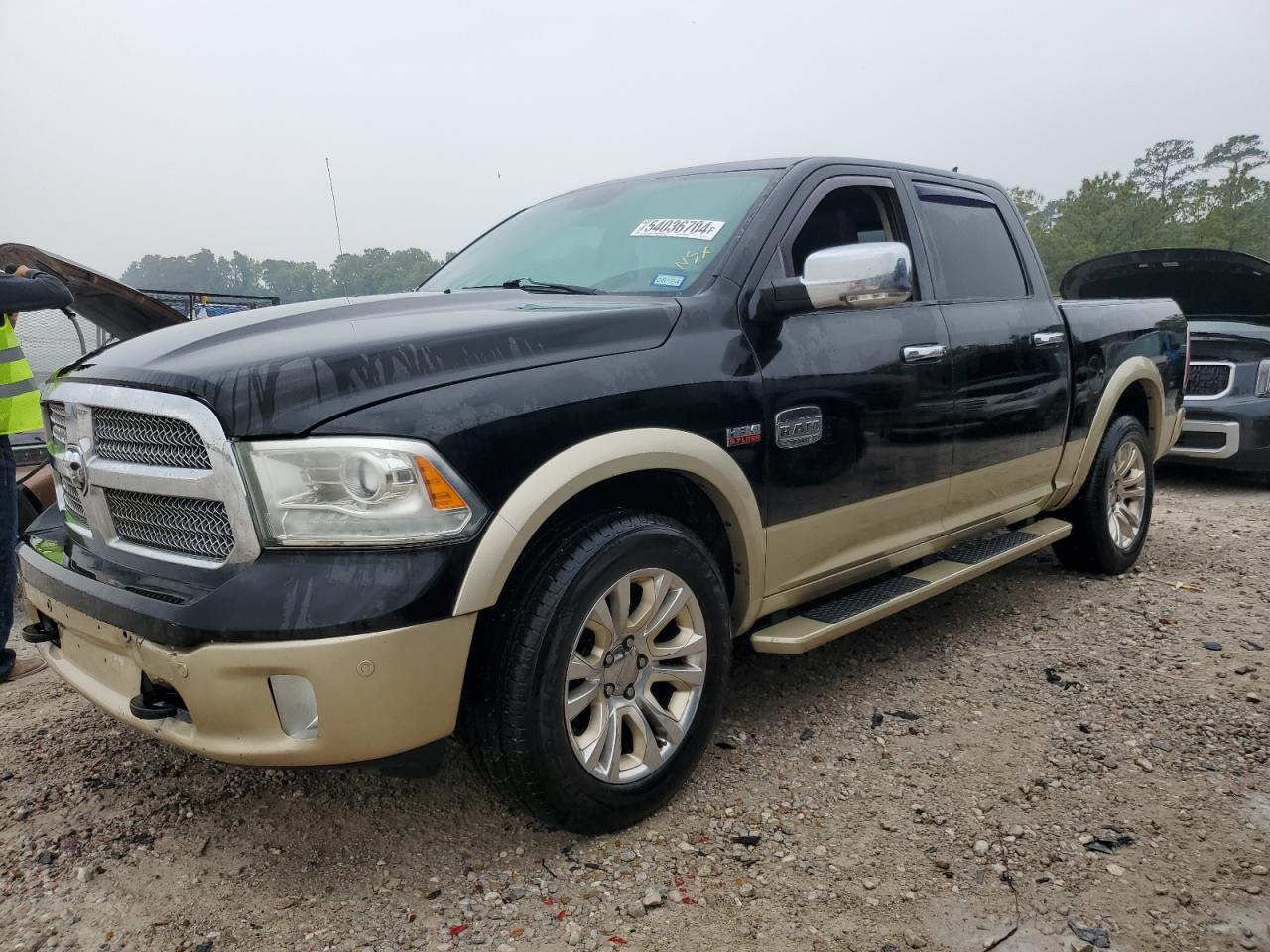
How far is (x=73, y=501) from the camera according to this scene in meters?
2.46

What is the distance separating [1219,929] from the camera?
2051mm

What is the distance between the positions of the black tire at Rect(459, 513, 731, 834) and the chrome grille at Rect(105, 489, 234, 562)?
23.8 inches

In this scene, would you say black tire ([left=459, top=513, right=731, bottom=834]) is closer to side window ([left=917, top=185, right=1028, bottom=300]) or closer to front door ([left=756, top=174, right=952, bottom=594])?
front door ([left=756, top=174, right=952, bottom=594])

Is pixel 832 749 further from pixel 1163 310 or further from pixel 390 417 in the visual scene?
pixel 1163 310

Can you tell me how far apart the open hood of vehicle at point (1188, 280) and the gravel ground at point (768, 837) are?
4.58 meters

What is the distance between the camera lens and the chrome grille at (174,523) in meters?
2.00

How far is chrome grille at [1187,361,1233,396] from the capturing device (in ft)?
23.2

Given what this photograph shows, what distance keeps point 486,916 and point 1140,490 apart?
404 centimetres

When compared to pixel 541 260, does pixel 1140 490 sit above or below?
below

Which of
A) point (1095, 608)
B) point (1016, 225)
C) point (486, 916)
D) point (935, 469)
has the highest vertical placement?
point (1016, 225)

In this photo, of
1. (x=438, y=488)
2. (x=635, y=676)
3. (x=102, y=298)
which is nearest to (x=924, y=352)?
(x=635, y=676)

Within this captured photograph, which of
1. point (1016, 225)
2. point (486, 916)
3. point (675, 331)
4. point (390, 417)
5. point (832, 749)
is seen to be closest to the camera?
point (390, 417)

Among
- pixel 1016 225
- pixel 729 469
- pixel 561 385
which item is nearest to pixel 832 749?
pixel 729 469

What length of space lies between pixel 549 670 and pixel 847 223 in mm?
1976
